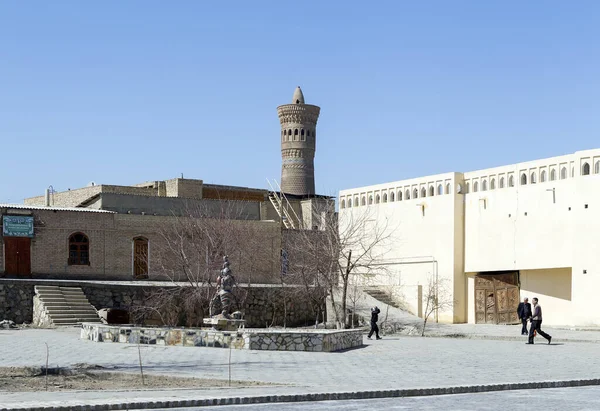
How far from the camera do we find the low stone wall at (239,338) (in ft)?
69.7

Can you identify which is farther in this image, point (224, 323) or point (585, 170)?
point (585, 170)

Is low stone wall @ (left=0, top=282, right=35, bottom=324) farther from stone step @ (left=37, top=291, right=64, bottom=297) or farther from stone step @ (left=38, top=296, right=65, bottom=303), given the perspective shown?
stone step @ (left=38, top=296, right=65, bottom=303)

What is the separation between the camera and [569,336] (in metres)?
27.1

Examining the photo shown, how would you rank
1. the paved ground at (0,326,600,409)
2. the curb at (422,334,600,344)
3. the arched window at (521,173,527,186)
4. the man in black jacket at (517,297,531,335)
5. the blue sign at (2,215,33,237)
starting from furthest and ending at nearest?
the blue sign at (2,215,33,237) → the arched window at (521,173,527,186) → the man in black jacket at (517,297,531,335) → the curb at (422,334,600,344) → the paved ground at (0,326,600,409)

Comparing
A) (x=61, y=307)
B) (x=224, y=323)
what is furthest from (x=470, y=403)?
(x=61, y=307)

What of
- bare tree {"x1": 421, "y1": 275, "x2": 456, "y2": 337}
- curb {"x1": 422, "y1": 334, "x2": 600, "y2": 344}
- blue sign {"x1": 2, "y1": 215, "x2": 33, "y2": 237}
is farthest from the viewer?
bare tree {"x1": 421, "y1": 275, "x2": 456, "y2": 337}

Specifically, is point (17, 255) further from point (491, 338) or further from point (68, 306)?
point (491, 338)

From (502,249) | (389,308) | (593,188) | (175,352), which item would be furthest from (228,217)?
(175,352)

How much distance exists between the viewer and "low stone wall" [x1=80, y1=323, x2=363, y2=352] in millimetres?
21250

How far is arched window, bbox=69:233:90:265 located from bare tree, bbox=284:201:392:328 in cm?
836

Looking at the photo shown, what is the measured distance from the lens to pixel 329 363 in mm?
18375

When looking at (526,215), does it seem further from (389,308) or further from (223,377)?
(223,377)

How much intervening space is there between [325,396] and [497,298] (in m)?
22.7

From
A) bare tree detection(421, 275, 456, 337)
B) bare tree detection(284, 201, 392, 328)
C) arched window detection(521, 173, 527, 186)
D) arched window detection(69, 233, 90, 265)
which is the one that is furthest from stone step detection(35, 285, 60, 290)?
arched window detection(521, 173, 527, 186)
